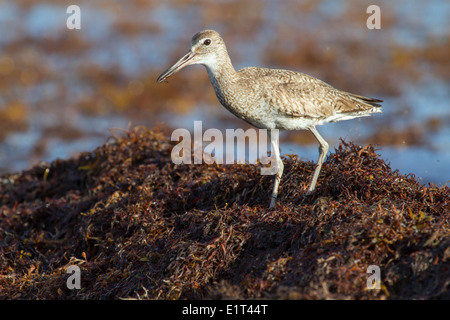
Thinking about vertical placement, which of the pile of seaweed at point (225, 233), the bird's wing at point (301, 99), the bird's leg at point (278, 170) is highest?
the bird's wing at point (301, 99)

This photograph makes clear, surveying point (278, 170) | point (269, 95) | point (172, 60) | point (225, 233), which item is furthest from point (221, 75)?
point (172, 60)

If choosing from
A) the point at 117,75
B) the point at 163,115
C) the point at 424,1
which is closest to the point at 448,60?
the point at 424,1

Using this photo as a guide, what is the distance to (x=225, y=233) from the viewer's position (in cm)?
451

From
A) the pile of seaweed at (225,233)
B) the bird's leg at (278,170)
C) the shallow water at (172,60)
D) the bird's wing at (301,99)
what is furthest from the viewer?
the shallow water at (172,60)

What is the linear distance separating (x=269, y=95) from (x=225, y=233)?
154 centimetres

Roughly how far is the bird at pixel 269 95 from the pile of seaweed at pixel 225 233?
1.32 feet

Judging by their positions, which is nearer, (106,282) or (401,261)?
(401,261)

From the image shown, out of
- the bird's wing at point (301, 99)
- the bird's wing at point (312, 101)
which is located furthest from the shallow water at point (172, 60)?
the bird's wing at point (301, 99)

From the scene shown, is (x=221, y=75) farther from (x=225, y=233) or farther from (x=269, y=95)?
(x=225, y=233)

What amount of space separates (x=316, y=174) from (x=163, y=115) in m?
7.36

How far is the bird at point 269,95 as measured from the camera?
17.3 feet

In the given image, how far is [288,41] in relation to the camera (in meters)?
A: 14.8

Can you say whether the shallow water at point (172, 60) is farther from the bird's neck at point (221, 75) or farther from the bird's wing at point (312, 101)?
the bird's neck at point (221, 75)
